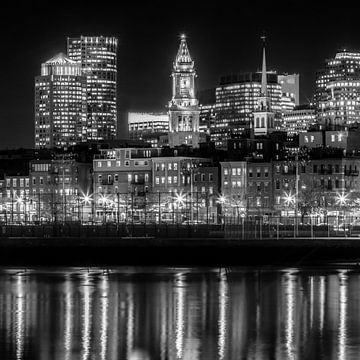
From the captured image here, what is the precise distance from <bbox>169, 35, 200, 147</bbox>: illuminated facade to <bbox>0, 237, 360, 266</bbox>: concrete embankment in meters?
86.2

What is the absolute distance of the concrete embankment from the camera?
8194 centimetres

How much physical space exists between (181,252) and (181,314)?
27.5m

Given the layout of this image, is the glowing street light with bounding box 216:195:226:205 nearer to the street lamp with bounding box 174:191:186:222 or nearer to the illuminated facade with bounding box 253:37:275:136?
the street lamp with bounding box 174:191:186:222

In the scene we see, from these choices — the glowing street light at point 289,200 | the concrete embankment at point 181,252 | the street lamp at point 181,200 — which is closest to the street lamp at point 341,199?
the glowing street light at point 289,200

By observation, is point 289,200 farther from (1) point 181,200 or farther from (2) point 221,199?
(1) point 181,200

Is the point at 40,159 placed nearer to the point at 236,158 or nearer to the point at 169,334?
the point at 236,158

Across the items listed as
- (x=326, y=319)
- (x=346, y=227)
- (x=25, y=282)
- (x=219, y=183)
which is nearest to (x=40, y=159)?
(x=219, y=183)

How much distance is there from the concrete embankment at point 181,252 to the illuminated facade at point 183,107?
86.2m

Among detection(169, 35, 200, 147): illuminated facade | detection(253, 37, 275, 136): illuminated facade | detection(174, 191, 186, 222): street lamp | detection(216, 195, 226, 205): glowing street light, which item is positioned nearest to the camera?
detection(216, 195, 226, 205): glowing street light

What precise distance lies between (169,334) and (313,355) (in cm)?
665

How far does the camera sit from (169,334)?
50.7 meters

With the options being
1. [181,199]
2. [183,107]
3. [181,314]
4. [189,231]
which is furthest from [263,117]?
[181,314]

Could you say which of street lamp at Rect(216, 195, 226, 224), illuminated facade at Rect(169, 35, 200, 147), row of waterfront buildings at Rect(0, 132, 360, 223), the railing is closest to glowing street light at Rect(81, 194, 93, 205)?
row of waterfront buildings at Rect(0, 132, 360, 223)

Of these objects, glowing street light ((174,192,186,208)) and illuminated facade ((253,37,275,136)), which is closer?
glowing street light ((174,192,186,208))
